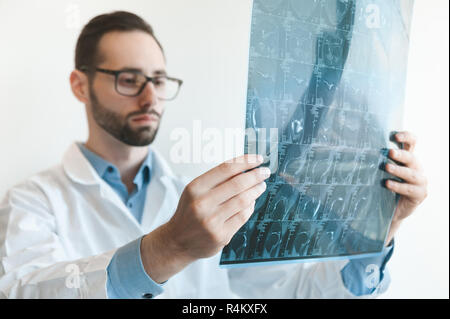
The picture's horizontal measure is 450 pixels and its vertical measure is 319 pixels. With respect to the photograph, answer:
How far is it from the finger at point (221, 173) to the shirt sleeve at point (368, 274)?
35cm

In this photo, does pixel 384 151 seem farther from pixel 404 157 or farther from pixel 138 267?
pixel 138 267

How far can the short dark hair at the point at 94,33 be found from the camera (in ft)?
1.85

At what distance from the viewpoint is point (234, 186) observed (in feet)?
1.63

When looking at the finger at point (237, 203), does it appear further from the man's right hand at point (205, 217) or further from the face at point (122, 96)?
the face at point (122, 96)

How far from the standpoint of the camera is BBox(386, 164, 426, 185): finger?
2.20 feet

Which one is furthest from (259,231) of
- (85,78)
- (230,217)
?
(85,78)

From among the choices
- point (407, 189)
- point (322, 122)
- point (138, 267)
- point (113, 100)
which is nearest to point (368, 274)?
point (407, 189)

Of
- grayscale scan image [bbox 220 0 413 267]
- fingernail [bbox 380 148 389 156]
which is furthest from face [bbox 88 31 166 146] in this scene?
fingernail [bbox 380 148 389 156]

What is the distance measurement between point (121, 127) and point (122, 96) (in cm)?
5

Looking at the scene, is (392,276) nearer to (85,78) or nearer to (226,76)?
(226,76)

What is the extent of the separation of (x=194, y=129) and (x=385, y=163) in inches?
12.7

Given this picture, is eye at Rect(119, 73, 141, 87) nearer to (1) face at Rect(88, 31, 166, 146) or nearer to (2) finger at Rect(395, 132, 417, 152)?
(1) face at Rect(88, 31, 166, 146)

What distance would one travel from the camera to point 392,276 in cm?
84

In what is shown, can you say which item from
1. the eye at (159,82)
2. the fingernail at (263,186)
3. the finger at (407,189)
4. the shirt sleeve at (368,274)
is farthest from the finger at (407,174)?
the eye at (159,82)
